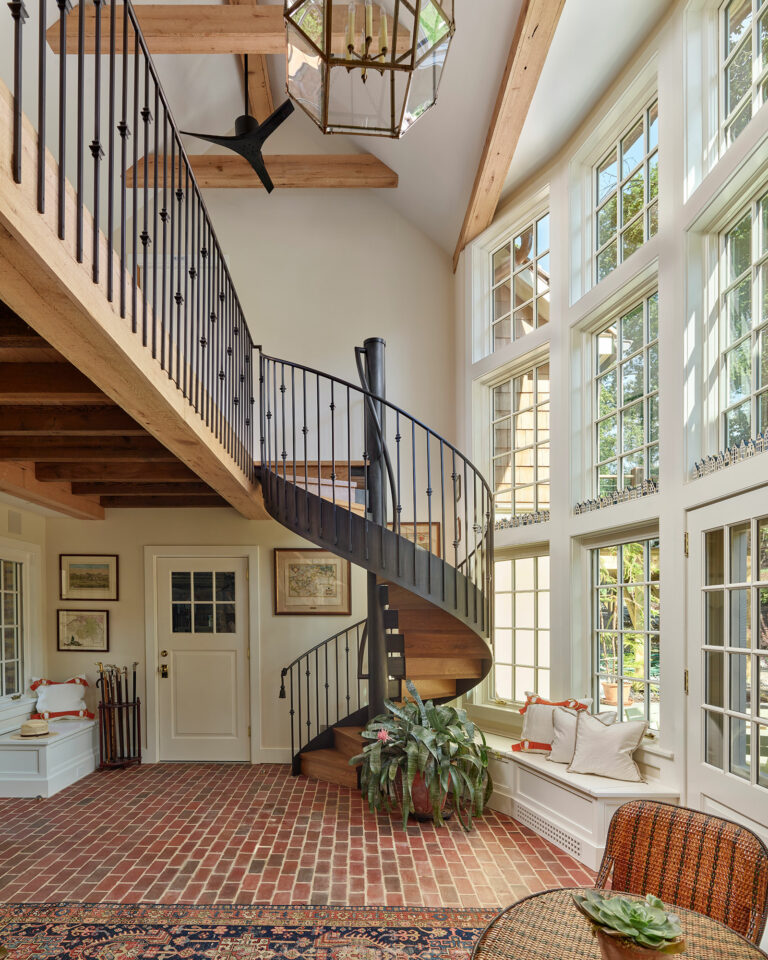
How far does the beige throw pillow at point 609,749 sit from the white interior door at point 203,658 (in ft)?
10.8

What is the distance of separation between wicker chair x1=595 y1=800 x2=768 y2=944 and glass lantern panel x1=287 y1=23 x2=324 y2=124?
103 inches

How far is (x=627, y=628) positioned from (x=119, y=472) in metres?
3.33

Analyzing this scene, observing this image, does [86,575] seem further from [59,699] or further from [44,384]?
[44,384]

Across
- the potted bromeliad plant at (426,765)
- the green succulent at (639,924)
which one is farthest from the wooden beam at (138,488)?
the green succulent at (639,924)

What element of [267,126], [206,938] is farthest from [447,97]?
[206,938]

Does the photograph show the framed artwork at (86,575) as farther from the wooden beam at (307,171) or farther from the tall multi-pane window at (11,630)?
the wooden beam at (307,171)

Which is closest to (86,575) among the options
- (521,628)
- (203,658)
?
(203,658)

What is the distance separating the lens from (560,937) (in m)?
1.91

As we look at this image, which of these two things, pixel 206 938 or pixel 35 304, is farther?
pixel 206 938

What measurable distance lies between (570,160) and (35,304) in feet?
13.0

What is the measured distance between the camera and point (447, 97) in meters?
4.70

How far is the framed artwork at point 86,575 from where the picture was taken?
21.0 ft

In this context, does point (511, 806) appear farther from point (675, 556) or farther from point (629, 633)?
point (675, 556)

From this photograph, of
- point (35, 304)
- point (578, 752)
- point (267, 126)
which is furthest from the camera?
→ point (267, 126)
